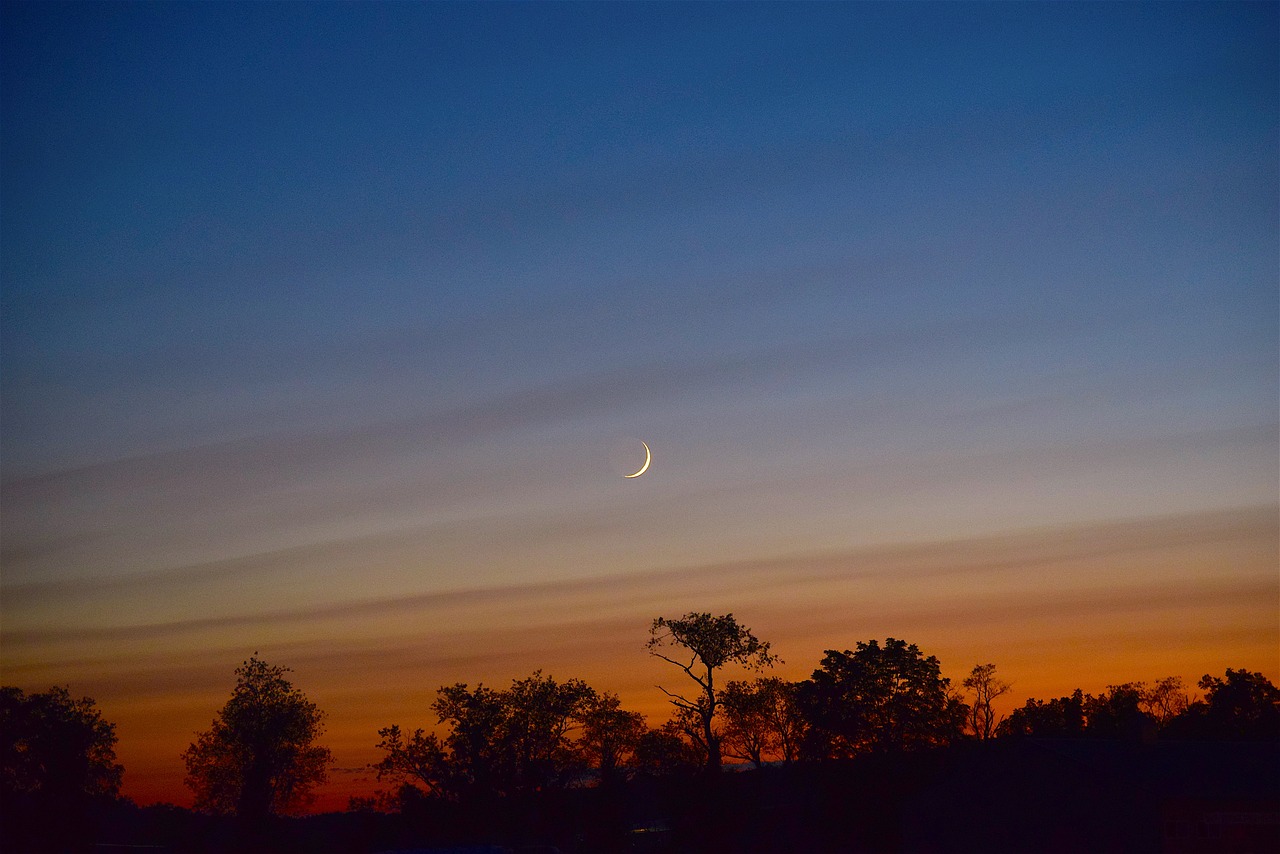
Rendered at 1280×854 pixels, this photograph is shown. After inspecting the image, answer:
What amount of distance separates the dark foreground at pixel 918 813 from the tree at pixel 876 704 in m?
16.5

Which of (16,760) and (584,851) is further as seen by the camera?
(16,760)

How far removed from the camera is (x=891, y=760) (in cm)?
7231

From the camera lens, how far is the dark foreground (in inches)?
1948

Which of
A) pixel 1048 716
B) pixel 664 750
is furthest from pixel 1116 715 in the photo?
pixel 664 750

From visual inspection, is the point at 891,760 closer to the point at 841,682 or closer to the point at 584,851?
the point at 584,851

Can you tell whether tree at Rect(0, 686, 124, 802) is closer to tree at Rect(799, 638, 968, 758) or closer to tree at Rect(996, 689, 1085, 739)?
tree at Rect(799, 638, 968, 758)

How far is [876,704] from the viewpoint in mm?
99562

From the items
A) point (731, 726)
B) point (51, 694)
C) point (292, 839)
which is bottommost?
point (292, 839)

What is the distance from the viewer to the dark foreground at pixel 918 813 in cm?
4947

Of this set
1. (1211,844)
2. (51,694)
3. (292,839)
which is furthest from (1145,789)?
(51,694)

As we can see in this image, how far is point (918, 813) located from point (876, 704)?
38925 mm

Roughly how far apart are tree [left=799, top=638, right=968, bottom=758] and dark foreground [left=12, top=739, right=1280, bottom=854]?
16.5 meters

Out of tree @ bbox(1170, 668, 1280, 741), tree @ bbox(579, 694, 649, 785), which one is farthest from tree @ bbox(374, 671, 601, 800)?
tree @ bbox(1170, 668, 1280, 741)

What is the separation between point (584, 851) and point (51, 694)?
6947 centimetres
